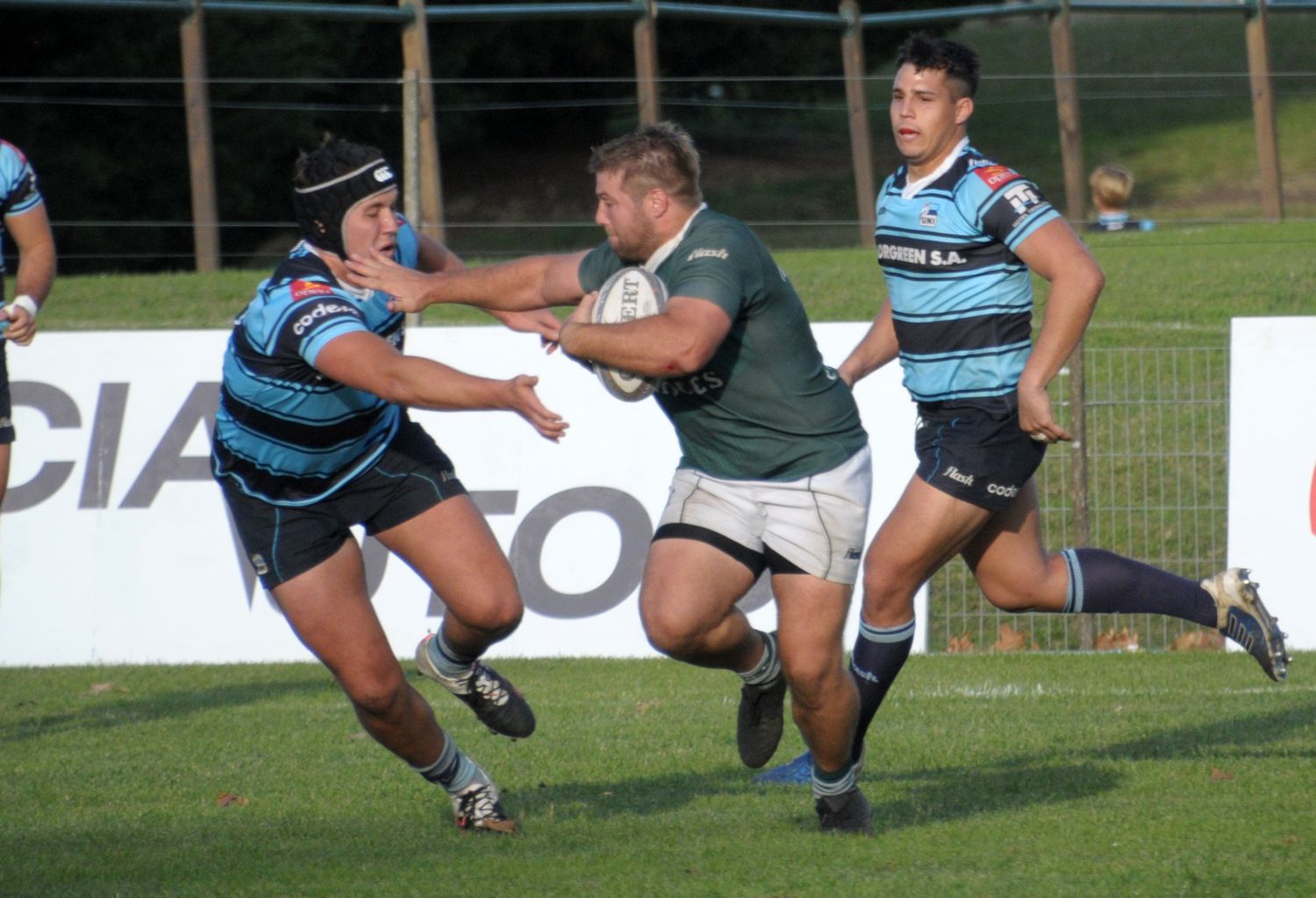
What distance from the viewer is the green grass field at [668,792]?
467 centimetres

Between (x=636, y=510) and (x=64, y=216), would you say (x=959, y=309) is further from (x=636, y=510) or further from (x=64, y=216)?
(x=64, y=216)

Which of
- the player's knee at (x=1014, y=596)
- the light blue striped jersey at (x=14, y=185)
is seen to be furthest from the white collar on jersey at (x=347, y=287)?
the light blue striped jersey at (x=14, y=185)

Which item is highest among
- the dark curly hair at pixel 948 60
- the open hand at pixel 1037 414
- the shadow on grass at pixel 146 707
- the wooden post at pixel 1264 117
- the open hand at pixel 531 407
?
the wooden post at pixel 1264 117

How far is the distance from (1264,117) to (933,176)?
10.2 metres

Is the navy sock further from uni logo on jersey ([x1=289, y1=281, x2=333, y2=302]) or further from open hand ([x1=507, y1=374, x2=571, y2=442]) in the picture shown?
uni logo on jersey ([x1=289, y1=281, x2=333, y2=302])

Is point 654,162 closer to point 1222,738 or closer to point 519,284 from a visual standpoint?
point 519,284

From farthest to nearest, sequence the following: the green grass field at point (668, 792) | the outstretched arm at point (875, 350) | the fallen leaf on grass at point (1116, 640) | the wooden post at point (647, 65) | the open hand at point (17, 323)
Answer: the wooden post at point (647, 65), the fallen leaf on grass at point (1116, 640), the open hand at point (17, 323), the outstretched arm at point (875, 350), the green grass field at point (668, 792)

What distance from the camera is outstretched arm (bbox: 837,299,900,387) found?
5828 mm

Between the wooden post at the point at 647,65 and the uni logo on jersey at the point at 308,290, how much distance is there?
8.87m

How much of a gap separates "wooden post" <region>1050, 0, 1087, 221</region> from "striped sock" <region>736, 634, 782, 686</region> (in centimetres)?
981

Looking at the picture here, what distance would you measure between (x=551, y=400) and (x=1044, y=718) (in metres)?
3.27

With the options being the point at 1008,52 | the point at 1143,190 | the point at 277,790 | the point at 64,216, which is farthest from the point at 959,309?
the point at 1008,52

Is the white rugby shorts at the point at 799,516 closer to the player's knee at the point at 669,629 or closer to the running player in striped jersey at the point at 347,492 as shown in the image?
the player's knee at the point at 669,629

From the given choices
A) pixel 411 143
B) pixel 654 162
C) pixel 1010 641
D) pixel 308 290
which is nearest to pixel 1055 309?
pixel 654 162
